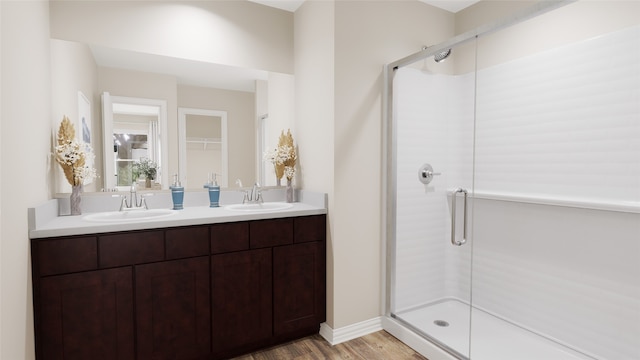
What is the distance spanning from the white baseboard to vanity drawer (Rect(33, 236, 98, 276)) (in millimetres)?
1494

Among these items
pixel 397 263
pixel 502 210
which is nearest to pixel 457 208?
pixel 502 210

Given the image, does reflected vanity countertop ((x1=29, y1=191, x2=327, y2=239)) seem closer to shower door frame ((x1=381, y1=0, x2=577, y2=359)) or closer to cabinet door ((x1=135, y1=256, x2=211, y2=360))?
cabinet door ((x1=135, y1=256, x2=211, y2=360))

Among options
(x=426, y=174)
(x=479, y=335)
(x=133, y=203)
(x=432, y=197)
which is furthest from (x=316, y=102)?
(x=479, y=335)

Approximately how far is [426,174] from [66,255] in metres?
2.23

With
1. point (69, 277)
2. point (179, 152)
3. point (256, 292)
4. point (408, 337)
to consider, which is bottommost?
point (408, 337)

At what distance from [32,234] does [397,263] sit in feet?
7.06

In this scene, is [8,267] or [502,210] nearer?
[8,267]

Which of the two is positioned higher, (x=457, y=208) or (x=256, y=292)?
(x=457, y=208)

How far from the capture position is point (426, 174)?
2.50 meters

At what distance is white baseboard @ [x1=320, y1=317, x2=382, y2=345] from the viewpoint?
233 cm

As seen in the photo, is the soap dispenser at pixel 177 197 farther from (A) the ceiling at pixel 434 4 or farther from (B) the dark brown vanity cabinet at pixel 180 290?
(A) the ceiling at pixel 434 4

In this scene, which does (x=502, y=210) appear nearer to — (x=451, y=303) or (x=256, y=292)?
(x=451, y=303)

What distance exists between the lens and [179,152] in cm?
246

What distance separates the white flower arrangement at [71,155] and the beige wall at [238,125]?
0.82m
